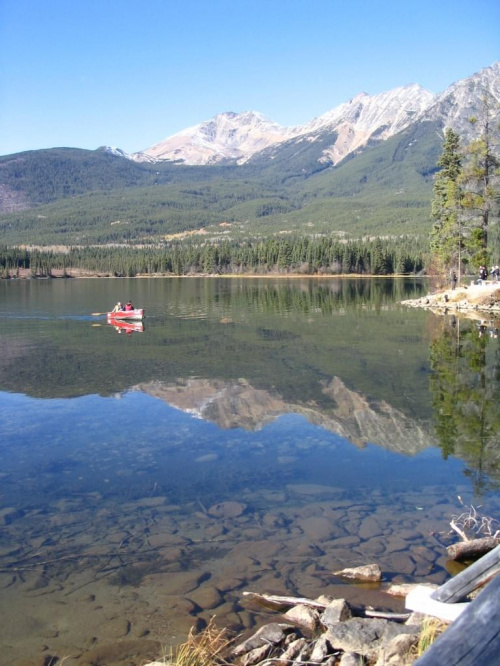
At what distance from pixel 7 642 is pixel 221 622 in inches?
114

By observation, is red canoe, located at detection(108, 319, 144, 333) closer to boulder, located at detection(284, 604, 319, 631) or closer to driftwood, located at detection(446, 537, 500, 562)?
driftwood, located at detection(446, 537, 500, 562)

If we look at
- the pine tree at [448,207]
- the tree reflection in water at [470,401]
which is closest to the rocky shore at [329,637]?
the tree reflection in water at [470,401]

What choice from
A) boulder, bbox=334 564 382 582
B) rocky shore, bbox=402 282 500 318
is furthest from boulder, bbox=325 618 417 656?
rocky shore, bbox=402 282 500 318

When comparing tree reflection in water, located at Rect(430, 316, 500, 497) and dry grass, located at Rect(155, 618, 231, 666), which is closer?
dry grass, located at Rect(155, 618, 231, 666)

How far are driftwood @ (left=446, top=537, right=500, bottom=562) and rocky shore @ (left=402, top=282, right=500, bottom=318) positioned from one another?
42.9 meters

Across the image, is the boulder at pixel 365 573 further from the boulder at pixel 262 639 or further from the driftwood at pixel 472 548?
the boulder at pixel 262 639

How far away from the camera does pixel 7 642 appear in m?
8.01

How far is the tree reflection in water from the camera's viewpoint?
1499 centimetres

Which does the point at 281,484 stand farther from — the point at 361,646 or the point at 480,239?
the point at 480,239

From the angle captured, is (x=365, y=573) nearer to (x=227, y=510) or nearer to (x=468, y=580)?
(x=227, y=510)

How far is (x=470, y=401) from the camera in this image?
2080 cm

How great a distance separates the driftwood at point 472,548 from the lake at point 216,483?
0.36m

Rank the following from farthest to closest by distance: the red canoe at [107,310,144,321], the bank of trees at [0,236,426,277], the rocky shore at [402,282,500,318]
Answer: the bank of trees at [0,236,426,277] < the rocky shore at [402,282,500,318] < the red canoe at [107,310,144,321]

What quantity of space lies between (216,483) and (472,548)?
19.6ft
